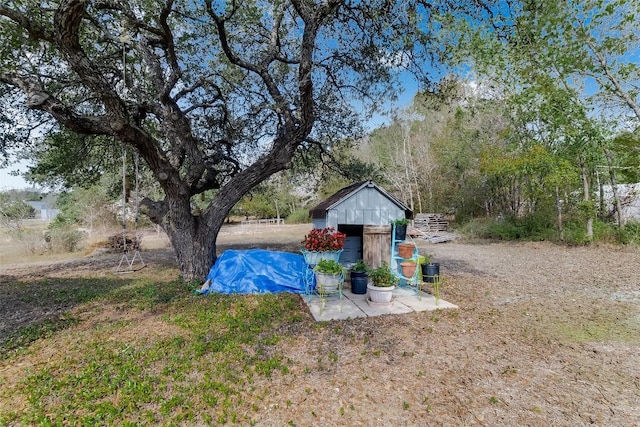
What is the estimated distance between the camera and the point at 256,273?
5684 mm

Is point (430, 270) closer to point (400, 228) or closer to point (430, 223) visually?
point (400, 228)

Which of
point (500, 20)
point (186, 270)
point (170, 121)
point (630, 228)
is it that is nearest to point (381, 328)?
point (186, 270)

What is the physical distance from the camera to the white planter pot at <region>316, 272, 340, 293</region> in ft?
15.5

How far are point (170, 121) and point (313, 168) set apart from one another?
4096 mm

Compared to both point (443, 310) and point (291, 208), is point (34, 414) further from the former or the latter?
point (291, 208)

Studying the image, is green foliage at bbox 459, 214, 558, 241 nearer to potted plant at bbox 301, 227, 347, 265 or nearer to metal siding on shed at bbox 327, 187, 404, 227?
metal siding on shed at bbox 327, 187, 404, 227

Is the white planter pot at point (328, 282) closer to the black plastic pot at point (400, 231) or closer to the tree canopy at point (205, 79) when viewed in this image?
the black plastic pot at point (400, 231)

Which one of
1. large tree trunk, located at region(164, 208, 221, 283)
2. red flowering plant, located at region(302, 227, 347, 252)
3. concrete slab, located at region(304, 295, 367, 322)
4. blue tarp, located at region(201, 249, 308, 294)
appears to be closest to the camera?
concrete slab, located at region(304, 295, 367, 322)

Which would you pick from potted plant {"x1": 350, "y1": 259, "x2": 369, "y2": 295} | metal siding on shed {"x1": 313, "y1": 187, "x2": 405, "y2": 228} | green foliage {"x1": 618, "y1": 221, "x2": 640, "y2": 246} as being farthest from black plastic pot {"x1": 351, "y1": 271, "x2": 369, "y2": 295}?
green foliage {"x1": 618, "y1": 221, "x2": 640, "y2": 246}

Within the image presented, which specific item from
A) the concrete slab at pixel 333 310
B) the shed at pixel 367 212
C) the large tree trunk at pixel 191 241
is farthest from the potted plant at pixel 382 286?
the large tree trunk at pixel 191 241

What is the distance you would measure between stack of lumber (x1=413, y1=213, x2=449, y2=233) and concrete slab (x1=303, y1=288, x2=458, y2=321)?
40.5 feet

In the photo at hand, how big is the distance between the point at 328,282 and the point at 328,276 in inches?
3.9

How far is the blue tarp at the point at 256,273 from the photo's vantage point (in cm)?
559

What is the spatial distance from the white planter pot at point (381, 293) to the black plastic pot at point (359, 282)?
A: 0.41m
